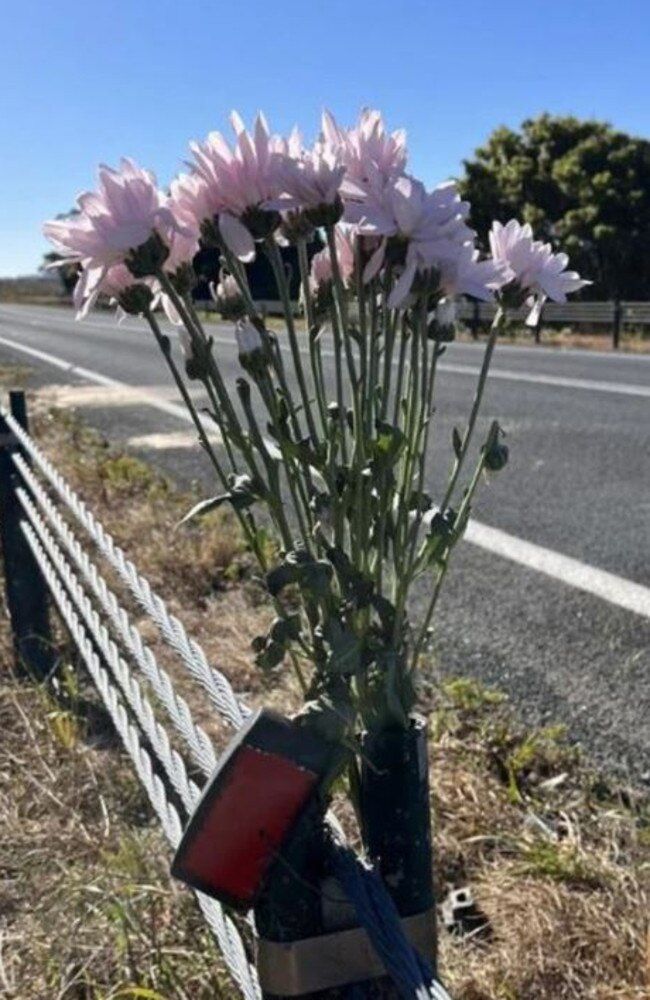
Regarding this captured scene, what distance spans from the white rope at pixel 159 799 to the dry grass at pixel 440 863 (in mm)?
213

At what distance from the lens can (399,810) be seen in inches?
44.2

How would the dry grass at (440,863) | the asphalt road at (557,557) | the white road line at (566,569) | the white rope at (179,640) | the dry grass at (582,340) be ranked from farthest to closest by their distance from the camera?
the dry grass at (582,340) → the white road line at (566,569) → the asphalt road at (557,557) → the dry grass at (440,863) → the white rope at (179,640)

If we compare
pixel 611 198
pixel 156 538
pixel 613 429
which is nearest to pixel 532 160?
pixel 611 198

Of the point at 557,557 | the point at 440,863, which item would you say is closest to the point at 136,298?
the point at 440,863

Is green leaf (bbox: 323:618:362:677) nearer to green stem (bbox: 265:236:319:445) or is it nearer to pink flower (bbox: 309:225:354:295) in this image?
green stem (bbox: 265:236:319:445)

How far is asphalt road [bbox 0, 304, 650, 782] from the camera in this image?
9.95 feet

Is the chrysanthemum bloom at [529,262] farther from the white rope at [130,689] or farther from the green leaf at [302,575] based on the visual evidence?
the white rope at [130,689]

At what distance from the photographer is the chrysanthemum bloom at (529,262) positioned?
119 cm

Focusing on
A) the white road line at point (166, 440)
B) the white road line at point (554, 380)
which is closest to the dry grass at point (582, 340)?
the white road line at point (554, 380)

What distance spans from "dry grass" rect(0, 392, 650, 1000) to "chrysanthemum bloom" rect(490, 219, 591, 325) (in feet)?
3.46

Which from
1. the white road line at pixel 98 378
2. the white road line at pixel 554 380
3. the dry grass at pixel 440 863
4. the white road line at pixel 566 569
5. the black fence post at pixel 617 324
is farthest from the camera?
the black fence post at pixel 617 324

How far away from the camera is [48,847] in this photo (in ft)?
7.98

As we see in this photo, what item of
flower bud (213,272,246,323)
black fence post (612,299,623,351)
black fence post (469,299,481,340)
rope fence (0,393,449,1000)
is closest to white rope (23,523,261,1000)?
rope fence (0,393,449,1000)

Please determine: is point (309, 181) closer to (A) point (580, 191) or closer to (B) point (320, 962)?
(B) point (320, 962)
